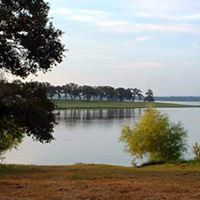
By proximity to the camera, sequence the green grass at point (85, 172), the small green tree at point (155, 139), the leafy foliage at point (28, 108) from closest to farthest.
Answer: the green grass at point (85, 172), the leafy foliage at point (28, 108), the small green tree at point (155, 139)

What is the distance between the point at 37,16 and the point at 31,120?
562 cm

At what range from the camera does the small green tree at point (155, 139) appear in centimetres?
6931

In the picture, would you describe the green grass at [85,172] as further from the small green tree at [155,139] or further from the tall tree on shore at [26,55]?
the small green tree at [155,139]

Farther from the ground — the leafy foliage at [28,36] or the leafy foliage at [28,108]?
the leafy foliage at [28,36]

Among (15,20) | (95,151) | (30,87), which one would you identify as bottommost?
(95,151)

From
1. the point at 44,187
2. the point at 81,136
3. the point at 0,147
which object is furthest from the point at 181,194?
the point at 81,136

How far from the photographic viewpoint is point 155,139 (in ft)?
229

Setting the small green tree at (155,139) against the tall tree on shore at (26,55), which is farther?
the small green tree at (155,139)

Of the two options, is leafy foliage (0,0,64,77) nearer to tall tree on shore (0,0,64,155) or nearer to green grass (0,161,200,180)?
tall tree on shore (0,0,64,155)

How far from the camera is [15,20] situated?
2408cm

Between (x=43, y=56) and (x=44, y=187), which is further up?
(x=43, y=56)

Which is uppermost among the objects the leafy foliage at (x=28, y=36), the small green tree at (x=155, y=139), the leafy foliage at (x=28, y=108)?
the leafy foliage at (x=28, y=36)

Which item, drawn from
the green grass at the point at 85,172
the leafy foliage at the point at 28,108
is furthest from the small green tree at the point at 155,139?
the leafy foliage at the point at 28,108

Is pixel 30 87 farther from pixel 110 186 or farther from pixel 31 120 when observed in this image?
pixel 110 186
